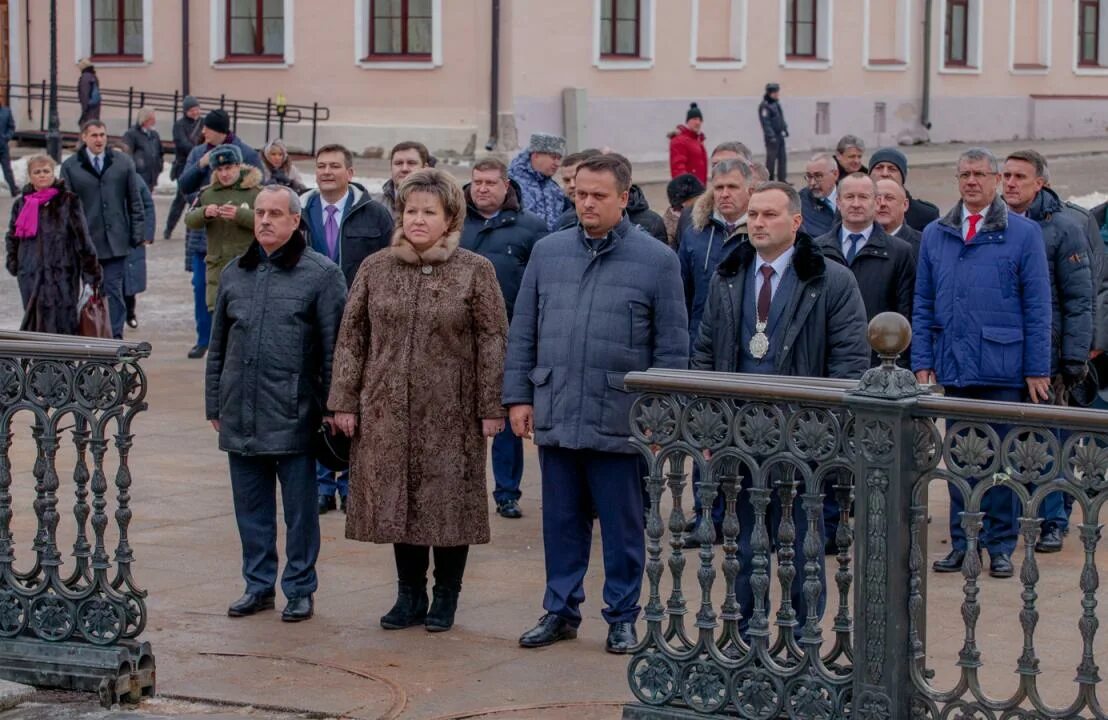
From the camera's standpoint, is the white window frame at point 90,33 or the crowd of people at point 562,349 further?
the white window frame at point 90,33

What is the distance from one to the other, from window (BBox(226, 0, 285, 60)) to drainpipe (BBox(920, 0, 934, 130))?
1288cm

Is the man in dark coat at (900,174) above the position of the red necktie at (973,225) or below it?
above

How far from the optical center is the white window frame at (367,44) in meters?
31.4

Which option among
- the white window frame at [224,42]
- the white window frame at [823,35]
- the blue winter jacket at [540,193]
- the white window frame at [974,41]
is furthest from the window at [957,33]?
the blue winter jacket at [540,193]

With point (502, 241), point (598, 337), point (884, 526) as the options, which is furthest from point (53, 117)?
point (884, 526)

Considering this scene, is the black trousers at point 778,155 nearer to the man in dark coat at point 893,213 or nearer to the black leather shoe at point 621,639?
the man in dark coat at point 893,213

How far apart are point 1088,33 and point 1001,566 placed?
121ft

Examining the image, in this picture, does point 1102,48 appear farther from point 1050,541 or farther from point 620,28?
point 1050,541

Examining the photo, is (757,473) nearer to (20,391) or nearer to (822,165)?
(20,391)

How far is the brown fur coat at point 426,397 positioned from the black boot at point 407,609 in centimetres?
29

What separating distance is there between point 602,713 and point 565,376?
4.32 feet

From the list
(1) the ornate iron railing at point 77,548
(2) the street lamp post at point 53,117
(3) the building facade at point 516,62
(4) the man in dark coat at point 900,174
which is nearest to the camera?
(1) the ornate iron railing at point 77,548

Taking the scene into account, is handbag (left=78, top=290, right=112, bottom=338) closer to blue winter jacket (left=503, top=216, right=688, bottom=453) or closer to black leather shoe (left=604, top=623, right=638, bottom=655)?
blue winter jacket (left=503, top=216, right=688, bottom=453)

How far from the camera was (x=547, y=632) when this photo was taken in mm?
7273
